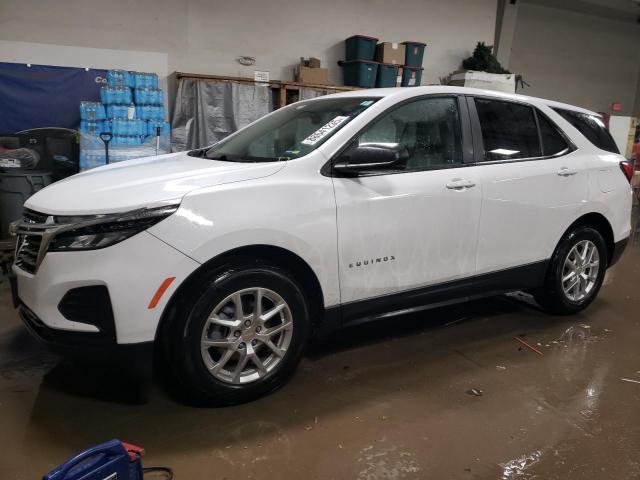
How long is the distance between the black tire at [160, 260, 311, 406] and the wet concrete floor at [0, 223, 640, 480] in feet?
0.34

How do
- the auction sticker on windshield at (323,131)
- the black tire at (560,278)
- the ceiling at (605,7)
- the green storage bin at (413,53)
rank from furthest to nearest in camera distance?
the ceiling at (605,7), the green storage bin at (413,53), the black tire at (560,278), the auction sticker on windshield at (323,131)

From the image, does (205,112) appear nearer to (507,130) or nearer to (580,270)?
(507,130)

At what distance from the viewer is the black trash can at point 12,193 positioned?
460 cm

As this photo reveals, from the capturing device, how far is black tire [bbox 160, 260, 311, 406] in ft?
6.91

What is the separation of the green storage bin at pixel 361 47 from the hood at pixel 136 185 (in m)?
6.03

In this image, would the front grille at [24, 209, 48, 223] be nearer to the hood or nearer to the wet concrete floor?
the hood

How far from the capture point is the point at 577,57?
12.1 m

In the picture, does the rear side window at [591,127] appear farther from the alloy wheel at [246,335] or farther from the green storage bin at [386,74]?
the green storage bin at [386,74]

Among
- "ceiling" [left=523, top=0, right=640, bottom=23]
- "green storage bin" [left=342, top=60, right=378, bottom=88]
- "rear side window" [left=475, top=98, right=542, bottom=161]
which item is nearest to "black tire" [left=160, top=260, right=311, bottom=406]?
"rear side window" [left=475, top=98, right=542, bottom=161]

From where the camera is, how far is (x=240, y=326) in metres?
2.25

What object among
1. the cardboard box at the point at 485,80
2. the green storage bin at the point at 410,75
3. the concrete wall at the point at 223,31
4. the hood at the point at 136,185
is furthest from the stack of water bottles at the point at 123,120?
the cardboard box at the point at 485,80

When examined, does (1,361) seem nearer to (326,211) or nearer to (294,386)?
(294,386)

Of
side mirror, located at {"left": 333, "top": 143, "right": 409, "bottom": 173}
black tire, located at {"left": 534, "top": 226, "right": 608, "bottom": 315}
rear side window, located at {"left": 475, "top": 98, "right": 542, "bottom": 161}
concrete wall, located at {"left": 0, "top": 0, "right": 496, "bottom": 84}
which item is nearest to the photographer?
side mirror, located at {"left": 333, "top": 143, "right": 409, "bottom": 173}

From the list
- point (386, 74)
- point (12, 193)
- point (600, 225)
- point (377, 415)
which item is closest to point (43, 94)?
point (12, 193)
